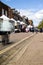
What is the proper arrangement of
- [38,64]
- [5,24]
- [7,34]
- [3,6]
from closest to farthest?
[38,64] → [5,24] → [7,34] → [3,6]

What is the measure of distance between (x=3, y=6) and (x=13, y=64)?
7661cm

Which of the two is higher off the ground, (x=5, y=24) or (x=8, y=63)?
(x=5, y=24)

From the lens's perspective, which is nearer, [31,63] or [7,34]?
[31,63]

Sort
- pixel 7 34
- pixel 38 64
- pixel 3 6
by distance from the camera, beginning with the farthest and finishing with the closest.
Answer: pixel 3 6 → pixel 7 34 → pixel 38 64

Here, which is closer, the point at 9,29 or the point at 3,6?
the point at 9,29

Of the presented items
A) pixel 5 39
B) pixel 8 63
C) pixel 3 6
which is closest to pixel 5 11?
pixel 3 6

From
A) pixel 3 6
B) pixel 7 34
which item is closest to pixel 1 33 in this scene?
pixel 7 34

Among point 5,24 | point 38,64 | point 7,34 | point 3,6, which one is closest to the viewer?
point 38,64

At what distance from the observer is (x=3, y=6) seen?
85188 millimetres

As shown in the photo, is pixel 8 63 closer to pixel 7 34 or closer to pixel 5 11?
pixel 7 34

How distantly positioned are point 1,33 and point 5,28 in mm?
732

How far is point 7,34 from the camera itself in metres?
19.5

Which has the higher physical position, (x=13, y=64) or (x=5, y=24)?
(x=5, y=24)

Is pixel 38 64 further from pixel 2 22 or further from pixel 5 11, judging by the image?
pixel 5 11
